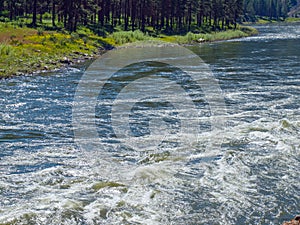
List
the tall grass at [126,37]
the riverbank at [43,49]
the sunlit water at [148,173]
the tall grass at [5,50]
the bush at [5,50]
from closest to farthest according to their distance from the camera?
1. the sunlit water at [148,173]
2. the riverbank at [43,49]
3. the tall grass at [5,50]
4. the bush at [5,50]
5. the tall grass at [126,37]

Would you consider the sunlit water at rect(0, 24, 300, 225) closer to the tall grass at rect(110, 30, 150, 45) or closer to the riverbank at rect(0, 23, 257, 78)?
the riverbank at rect(0, 23, 257, 78)

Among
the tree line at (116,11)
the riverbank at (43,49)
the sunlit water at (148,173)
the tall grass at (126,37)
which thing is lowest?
the sunlit water at (148,173)

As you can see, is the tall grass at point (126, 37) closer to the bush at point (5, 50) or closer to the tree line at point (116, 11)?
the tree line at point (116, 11)

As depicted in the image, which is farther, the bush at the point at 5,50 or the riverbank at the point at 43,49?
the bush at the point at 5,50

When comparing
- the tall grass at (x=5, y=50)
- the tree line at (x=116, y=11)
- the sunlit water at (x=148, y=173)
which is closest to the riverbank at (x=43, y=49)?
the tall grass at (x=5, y=50)

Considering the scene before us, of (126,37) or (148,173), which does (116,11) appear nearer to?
(126,37)

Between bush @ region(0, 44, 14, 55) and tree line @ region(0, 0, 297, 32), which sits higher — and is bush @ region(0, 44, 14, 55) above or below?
below

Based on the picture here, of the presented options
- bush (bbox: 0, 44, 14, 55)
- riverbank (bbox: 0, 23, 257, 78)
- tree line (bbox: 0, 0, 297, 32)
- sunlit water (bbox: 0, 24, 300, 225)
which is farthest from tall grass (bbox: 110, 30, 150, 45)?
sunlit water (bbox: 0, 24, 300, 225)

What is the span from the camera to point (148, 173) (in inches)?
536

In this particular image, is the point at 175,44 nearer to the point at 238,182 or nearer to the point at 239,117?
the point at 239,117

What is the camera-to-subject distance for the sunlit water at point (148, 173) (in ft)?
35.7

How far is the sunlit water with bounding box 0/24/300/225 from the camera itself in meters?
10.9

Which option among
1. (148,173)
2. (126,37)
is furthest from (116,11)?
(148,173)

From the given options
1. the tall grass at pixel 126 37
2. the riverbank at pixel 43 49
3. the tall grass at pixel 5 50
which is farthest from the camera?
the tall grass at pixel 126 37
